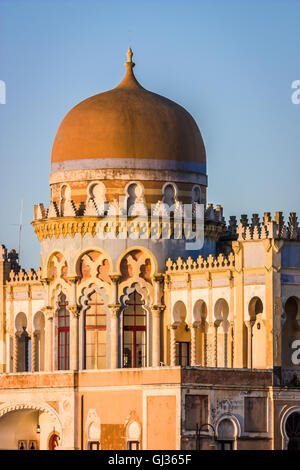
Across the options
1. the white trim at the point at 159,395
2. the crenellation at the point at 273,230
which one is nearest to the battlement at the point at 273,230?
the crenellation at the point at 273,230

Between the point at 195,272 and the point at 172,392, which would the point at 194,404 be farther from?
the point at 195,272

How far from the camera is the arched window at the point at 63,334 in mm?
104688

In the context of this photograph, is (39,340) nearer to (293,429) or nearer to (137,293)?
(137,293)

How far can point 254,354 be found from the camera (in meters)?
99.0

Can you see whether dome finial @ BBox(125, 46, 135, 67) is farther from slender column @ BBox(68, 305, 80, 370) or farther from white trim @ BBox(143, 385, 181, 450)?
white trim @ BBox(143, 385, 181, 450)

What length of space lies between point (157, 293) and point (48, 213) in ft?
21.4

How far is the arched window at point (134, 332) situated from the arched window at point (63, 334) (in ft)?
9.54

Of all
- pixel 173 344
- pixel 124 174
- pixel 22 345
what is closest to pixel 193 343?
pixel 173 344

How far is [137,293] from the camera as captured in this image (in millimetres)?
103625

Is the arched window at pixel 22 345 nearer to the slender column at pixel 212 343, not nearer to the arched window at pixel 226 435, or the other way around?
the slender column at pixel 212 343

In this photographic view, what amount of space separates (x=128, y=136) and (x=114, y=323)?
8.69m

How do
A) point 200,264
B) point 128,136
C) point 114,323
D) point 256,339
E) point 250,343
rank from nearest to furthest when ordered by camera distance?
point 250,343
point 256,339
point 200,264
point 114,323
point 128,136

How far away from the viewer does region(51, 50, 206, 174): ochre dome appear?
10369 cm

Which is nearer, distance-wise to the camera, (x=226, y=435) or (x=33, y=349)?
(x=226, y=435)
